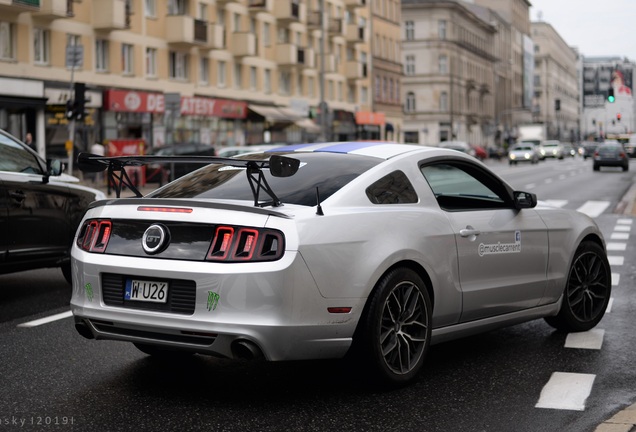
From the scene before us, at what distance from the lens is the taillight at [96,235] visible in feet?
19.9

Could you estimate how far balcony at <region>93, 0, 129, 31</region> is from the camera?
1674 inches

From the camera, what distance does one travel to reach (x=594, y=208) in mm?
25219

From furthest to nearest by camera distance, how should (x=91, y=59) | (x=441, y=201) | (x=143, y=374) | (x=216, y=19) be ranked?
(x=216, y=19) → (x=91, y=59) → (x=441, y=201) → (x=143, y=374)

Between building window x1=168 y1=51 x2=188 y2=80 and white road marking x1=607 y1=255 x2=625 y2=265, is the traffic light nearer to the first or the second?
white road marking x1=607 y1=255 x2=625 y2=265

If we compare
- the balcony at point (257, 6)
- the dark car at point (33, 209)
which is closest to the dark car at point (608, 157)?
the balcony at point (257, 6)

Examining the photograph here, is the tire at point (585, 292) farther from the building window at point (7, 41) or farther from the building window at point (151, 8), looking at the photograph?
the building window at point (151, 8)

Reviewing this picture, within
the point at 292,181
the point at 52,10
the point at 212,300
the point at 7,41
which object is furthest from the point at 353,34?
the point at 212,300

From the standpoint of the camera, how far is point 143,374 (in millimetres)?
6570

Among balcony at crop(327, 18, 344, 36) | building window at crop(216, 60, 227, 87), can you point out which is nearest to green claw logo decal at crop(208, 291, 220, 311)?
building window at crop(216, 60, 227, 87)

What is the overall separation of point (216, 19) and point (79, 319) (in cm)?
4873

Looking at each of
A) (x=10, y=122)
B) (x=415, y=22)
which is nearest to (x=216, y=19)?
(x=10, y=122)

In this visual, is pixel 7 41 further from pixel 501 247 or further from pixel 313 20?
pixel 501 247

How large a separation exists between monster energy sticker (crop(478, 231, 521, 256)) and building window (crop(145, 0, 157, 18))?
4181 centimetres

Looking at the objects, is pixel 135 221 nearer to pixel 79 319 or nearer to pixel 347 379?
pixel 79 319
